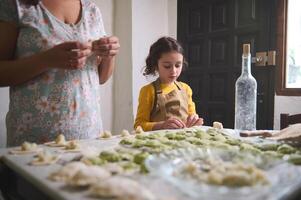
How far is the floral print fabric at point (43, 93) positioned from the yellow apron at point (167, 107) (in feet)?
2.27

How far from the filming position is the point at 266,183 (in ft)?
1.48

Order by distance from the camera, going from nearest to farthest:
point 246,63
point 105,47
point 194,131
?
point 105,47 < point 194,131 < point 246,63

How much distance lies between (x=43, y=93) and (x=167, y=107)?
2.75 feet

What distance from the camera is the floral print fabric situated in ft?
2.86

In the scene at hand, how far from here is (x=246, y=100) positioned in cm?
128

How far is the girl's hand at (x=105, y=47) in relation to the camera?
919mm

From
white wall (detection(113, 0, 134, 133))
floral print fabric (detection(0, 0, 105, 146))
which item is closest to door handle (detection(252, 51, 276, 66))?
white wall (detection(113, 0, 134, 133))

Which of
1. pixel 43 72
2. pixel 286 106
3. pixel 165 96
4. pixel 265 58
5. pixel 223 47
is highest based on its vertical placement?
pixel 223 47

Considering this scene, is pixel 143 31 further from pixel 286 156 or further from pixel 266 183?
pixel 266 183

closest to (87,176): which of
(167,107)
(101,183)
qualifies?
(101,183)

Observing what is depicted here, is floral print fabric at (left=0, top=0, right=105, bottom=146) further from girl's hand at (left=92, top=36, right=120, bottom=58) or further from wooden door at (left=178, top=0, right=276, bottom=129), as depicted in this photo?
wooden door at (left=178, top=0, right=276, bottom=129)

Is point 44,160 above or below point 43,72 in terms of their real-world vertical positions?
below

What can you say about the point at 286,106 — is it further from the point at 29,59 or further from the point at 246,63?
the point at 29,59

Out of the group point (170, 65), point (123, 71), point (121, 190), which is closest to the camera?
point (121, 190)
